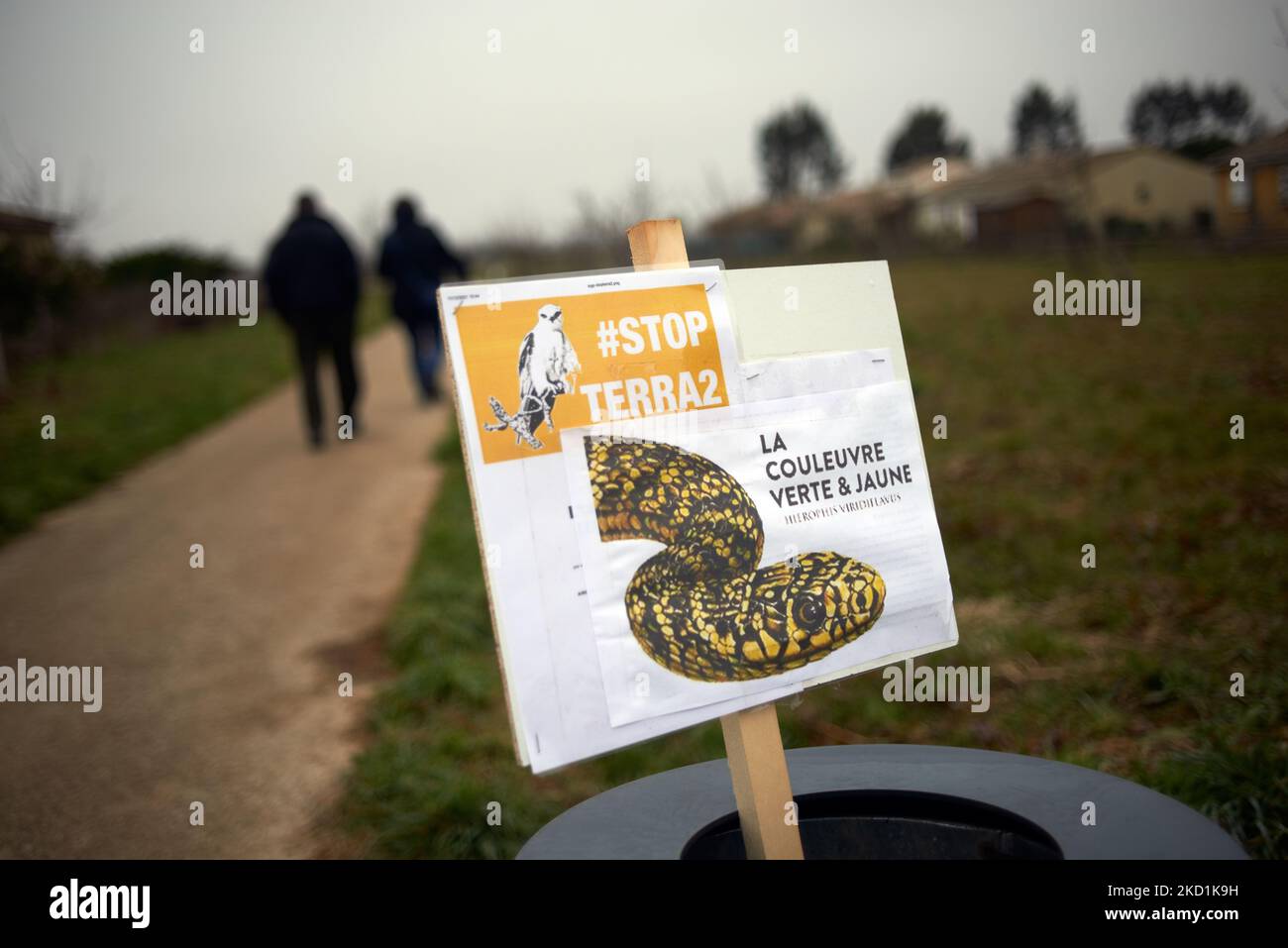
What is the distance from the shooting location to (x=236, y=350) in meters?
22.1

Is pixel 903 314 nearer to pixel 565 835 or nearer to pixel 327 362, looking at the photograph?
pixel 327 362

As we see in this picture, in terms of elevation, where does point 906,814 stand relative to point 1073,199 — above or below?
below

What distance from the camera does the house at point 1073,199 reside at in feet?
28.9

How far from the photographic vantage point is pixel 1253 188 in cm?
686

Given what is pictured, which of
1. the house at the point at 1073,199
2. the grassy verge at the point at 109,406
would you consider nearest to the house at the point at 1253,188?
the house at the point at 1073,199

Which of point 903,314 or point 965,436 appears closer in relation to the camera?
point 965,436

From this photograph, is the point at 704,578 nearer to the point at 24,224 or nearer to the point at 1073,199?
the point at 24,224

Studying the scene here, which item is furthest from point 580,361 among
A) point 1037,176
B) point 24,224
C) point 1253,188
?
A: point 1037,176

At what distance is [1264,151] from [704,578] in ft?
18.1

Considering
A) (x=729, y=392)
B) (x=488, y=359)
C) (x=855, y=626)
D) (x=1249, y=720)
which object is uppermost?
(x=488, y=359)

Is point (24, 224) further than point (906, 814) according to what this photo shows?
→ Yes

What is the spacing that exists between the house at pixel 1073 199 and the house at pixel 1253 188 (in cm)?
17

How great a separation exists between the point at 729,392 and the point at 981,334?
13.9 meters
